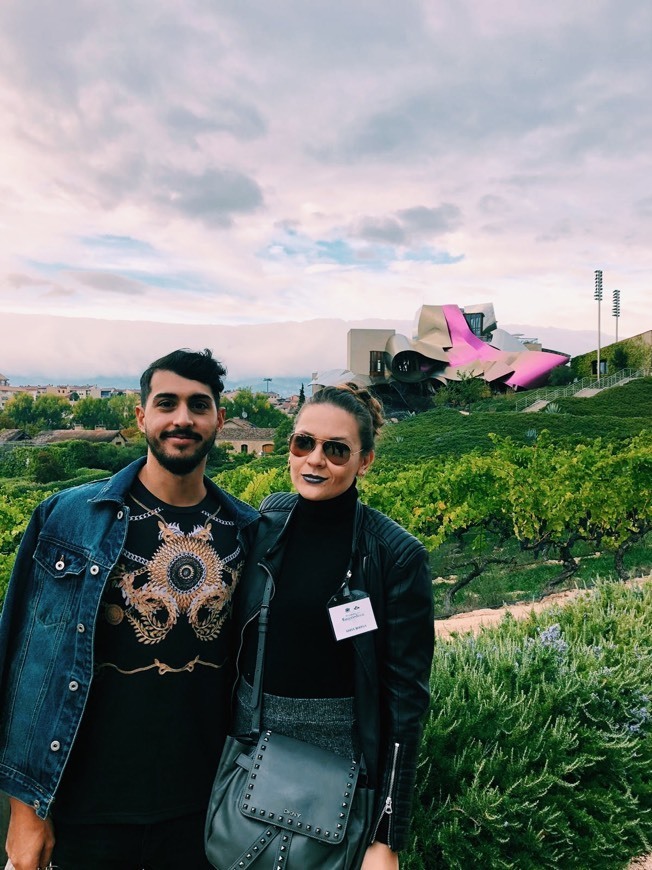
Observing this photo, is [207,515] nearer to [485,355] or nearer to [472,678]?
[472,678]

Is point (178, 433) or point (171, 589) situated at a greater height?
point (178, 433)

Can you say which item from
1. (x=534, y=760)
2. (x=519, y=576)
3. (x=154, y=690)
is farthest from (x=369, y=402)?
(x=519, y=576)

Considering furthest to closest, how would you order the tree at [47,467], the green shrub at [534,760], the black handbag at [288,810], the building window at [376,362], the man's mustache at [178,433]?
1. the building window at [376,362]
2. the tree at [47,467]
3. the green shrub at [534,760]
4. the man's mustache at [178,433]
5. the black handbag at [288,810]

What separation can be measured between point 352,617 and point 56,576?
35.8 inches

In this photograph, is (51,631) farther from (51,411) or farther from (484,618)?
(51,411)

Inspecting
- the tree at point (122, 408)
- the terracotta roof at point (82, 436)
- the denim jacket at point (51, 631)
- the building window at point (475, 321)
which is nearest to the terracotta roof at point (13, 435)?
the terracotta roof at point (82, 436)

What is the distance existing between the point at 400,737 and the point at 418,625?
0.31 metres

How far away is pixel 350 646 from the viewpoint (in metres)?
1.84

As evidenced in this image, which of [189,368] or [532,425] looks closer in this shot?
[189,368]

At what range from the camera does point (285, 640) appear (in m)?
1.83

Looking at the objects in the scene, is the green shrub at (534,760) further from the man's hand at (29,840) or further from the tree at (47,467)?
Result: the tree at (47,467)

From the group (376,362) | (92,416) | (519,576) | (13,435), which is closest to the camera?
(519,576)

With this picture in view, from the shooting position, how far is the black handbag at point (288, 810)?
5.47 feet

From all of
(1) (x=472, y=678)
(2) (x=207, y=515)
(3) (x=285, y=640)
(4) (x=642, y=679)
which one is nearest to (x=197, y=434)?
(2) (x=207, y=515)
